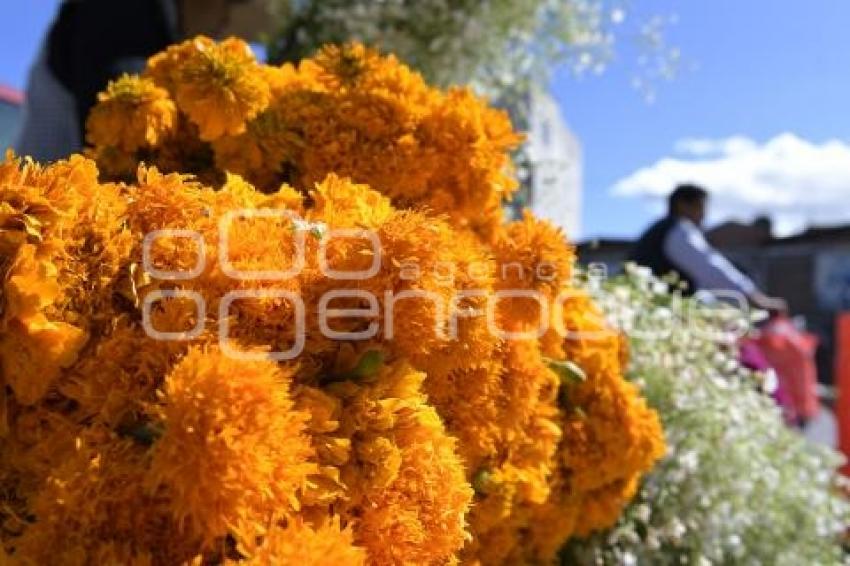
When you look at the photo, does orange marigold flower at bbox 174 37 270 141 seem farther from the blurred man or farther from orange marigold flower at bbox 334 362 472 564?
the blurred man

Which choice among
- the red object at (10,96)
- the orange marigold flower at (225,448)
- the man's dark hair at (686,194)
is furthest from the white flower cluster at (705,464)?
the red object at (10,96)

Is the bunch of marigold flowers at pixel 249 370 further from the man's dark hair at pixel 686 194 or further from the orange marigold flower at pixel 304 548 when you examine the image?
the man's dark hair at pixel 686 194

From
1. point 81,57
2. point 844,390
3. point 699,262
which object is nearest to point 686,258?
point 699,262

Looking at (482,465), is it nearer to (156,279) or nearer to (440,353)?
(440,353)

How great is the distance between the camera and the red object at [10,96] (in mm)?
3029

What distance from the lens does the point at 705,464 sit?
173 centimetres

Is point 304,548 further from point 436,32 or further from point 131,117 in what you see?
point 436,32

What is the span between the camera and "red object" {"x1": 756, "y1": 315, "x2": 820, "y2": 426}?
547 centimetres

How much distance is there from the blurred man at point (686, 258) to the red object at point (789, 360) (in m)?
2.28

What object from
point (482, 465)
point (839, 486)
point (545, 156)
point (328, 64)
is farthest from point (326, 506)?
point (545, 156)

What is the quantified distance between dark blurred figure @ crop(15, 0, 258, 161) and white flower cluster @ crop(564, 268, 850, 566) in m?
0.96

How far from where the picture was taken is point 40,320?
2.33 ft

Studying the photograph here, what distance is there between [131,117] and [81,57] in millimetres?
615

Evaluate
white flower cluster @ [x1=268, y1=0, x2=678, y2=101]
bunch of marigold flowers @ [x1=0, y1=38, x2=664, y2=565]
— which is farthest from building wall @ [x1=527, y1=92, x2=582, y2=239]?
bunch of marigold flowers @ [x1=0, y1=38, x2=664, y2=565]
